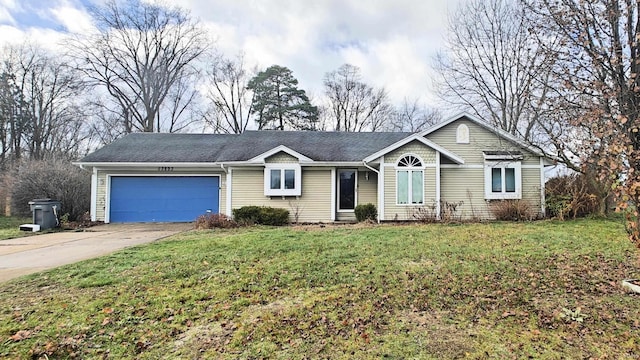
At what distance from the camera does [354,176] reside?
44.7 feet

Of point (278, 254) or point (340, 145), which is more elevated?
point (340, 145)

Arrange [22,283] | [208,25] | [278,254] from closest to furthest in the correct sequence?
[22,283], [278,254], [208,25]

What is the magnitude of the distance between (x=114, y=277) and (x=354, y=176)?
973 cm

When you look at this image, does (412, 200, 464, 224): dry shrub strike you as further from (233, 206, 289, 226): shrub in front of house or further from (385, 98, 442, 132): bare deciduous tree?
(385, 98, 442, 132): bare deciduous tree

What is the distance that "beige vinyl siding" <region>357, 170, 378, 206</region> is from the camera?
1350cm

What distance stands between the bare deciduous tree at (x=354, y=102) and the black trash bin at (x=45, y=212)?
75.6ft

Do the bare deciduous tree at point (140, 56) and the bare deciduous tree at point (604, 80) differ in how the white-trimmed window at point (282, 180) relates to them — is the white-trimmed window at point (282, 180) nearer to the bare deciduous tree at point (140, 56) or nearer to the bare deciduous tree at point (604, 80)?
the bare deciduous tree at point (604, 80)

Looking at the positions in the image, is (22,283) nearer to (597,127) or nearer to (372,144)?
(597,127)

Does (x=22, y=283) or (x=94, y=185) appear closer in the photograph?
(x=22, y=283)

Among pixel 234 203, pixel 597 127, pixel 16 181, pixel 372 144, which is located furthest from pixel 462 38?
pixel 16 181

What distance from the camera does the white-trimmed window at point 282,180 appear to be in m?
12.9

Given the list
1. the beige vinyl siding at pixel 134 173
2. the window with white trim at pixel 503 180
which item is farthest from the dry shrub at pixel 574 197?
the beige vinyl siding at pixel 134 173

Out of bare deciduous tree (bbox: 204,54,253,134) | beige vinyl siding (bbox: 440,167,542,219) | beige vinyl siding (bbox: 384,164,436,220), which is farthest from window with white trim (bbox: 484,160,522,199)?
bare deciduous tree (bbox: 204,54,253,134)

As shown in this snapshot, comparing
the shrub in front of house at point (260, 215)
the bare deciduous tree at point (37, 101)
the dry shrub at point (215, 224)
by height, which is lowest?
the dry shrub at point (215, 224)
